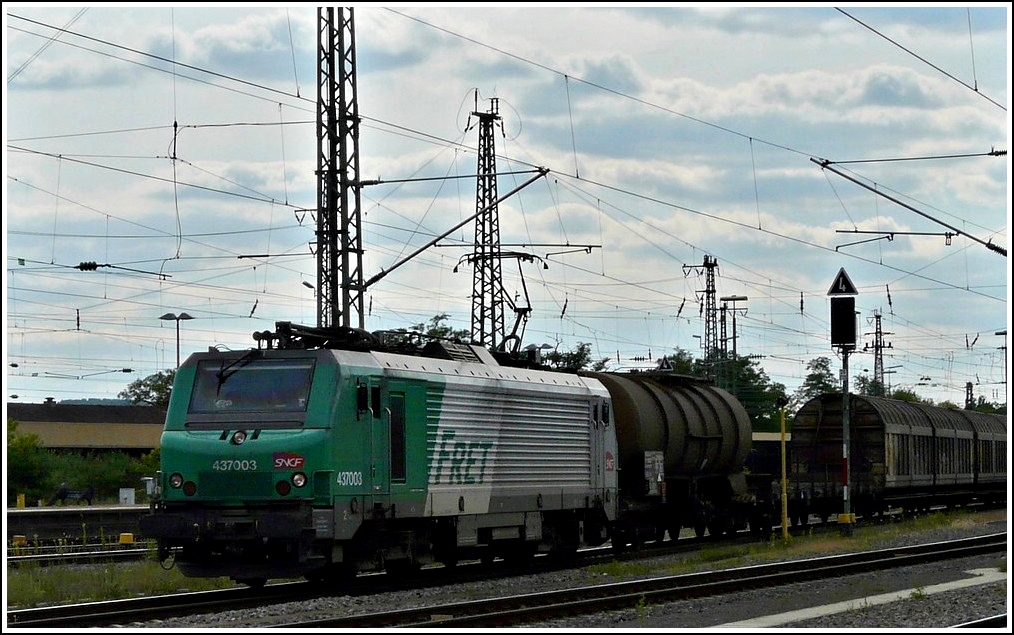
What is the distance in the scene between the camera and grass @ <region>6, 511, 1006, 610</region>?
2067cm

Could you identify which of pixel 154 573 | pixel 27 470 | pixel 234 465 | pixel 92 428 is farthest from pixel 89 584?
pixel 92 428

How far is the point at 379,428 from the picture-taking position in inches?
807

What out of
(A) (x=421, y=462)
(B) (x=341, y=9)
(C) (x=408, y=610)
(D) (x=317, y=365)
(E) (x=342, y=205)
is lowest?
(C) (x=408, y=610)

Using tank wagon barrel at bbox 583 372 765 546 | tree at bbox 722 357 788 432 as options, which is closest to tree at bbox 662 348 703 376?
tree at bbox 722 357 788 432

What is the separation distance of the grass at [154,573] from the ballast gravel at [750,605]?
2.03 meters

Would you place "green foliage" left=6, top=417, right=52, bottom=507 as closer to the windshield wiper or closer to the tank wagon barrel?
the tank wagon barrel

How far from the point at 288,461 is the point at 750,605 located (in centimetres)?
611

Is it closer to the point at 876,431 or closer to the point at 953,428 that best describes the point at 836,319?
the point at 876,431

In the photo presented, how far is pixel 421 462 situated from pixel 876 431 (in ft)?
66.0

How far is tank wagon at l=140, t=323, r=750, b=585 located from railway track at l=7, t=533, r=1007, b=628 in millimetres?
549

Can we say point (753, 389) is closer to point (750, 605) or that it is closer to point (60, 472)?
point (60, 472)

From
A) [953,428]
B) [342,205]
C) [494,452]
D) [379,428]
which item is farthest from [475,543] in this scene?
[953,428]

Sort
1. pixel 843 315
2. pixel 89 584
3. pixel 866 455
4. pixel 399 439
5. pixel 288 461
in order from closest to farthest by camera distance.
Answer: pixel 288 461
pixel 399 439
pixel 89 584
pixel 843 315
pixel 866 455

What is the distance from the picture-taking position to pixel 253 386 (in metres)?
19.9
